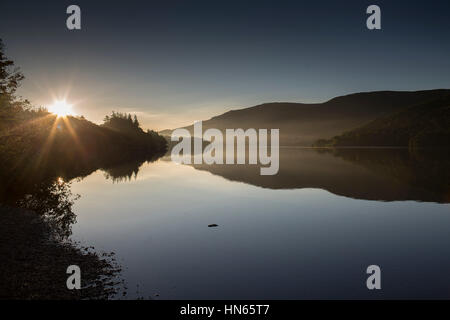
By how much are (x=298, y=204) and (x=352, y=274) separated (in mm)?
23204

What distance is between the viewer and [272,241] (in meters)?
24.8

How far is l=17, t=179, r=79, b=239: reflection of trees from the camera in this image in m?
26.2

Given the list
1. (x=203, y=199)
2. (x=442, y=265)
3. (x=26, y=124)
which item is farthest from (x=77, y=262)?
(x=26, y=124)

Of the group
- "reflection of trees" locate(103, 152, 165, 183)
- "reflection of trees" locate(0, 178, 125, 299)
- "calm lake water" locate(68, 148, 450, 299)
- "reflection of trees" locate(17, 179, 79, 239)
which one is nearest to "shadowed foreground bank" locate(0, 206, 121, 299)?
"reflection of trees" locate(0, 178, 125, 299)

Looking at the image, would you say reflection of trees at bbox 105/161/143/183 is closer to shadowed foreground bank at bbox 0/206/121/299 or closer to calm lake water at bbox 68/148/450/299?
calm lake water at bbox 68/148/450/299

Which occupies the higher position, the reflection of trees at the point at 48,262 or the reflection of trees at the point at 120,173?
the reflection of trees at the point at 120,173

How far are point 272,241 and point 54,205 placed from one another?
24.5 metres

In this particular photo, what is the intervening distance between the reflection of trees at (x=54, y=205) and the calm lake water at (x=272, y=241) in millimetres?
1087

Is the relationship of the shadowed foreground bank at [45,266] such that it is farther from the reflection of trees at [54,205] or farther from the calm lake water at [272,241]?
the reflection of trees at [54,205]

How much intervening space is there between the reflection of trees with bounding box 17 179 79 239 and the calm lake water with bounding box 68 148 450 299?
1.09m

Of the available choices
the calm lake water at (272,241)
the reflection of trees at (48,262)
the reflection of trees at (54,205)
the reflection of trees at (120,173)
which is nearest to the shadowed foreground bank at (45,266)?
the reflection of trees at (48,262)

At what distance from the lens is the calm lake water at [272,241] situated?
16.5 m
